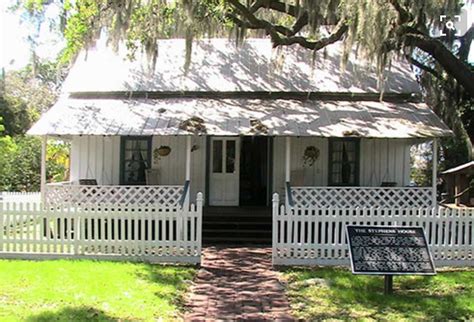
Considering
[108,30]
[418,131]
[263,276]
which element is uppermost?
[108,30]

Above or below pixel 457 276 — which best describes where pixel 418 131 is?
above

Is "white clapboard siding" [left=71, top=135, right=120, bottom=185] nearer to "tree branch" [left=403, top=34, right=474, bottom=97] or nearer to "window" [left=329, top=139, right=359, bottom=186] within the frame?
"window" [left=329, top=139, right=359, bottom=186]

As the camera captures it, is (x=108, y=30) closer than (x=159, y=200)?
No

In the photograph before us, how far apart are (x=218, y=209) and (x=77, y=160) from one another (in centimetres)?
439

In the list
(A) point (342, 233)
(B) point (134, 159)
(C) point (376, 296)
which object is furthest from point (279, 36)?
(C) point (376, 296)

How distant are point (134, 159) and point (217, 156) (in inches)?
93.3

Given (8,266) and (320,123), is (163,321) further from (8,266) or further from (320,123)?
(320,123)

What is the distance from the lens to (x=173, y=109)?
1470 centimetres

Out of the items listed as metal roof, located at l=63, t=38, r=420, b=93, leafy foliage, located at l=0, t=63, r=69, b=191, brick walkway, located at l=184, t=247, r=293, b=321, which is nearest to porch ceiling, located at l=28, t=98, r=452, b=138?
metal roof, located at l=63, t=38, r=420, b=93

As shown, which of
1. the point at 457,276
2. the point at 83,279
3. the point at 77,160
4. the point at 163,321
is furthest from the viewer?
the point at 77,160

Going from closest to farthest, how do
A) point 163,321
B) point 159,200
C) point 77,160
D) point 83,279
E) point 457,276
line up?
point 163,321 < point 83,279 < point 457,276 < point 159,200 < point 77,160

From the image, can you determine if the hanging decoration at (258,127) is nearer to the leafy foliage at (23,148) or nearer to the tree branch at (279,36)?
the tree branch at (279,36)

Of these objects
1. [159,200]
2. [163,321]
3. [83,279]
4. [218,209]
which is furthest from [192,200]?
[163,321]

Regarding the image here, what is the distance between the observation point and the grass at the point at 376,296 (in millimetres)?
6812
